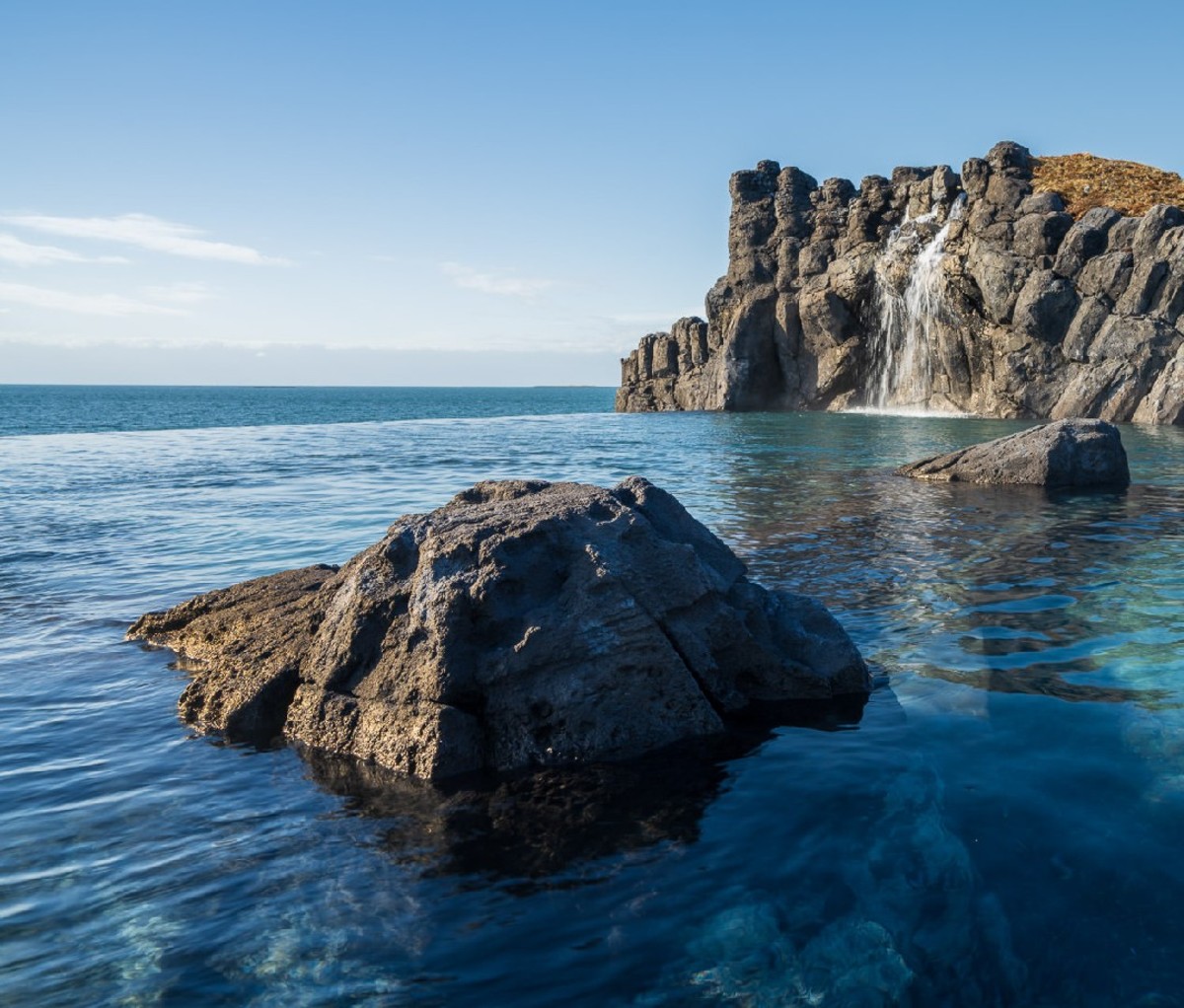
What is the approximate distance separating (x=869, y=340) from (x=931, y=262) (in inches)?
349

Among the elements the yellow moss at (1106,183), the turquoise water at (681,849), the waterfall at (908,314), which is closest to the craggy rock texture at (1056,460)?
the turquoise water at (681,849)

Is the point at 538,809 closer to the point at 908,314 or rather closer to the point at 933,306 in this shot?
the point at 933,306

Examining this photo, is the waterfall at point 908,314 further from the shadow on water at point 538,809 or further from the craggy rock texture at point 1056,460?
the shadow on water at point 538,809

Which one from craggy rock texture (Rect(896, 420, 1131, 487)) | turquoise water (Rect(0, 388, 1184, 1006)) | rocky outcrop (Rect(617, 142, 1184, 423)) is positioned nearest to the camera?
turquoise water (Rect(0, 388, 1184, 1006))

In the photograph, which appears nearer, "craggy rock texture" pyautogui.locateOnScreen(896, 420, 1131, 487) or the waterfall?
"craggy rock texture" pyautogui.locateOnScreen(896, 420, 1131, 487)

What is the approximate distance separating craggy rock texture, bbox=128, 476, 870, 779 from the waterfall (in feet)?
199

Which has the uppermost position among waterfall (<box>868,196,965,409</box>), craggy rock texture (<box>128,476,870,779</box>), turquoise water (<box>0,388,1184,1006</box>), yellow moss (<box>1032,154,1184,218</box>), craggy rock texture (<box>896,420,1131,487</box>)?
yellow moss (<box>1032,154,1184,218</box>)

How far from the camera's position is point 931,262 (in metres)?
64.4

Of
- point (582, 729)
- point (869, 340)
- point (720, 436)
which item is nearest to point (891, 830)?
point (582, 729)

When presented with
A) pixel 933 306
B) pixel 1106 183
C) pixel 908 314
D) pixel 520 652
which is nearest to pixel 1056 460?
pixel 520 652

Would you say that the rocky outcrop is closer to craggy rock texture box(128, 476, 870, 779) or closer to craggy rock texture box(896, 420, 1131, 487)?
craggy rock texture box(896, 420, 1131, 487)

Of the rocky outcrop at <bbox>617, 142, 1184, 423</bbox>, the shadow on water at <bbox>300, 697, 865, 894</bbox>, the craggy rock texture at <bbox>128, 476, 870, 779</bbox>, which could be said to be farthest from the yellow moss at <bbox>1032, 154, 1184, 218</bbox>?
the shadow on water at <bbox>300, 697, 865, 894</bbox>

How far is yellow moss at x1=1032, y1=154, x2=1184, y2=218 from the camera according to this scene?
2318 inches

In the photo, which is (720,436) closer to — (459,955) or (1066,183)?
(1066,183)
